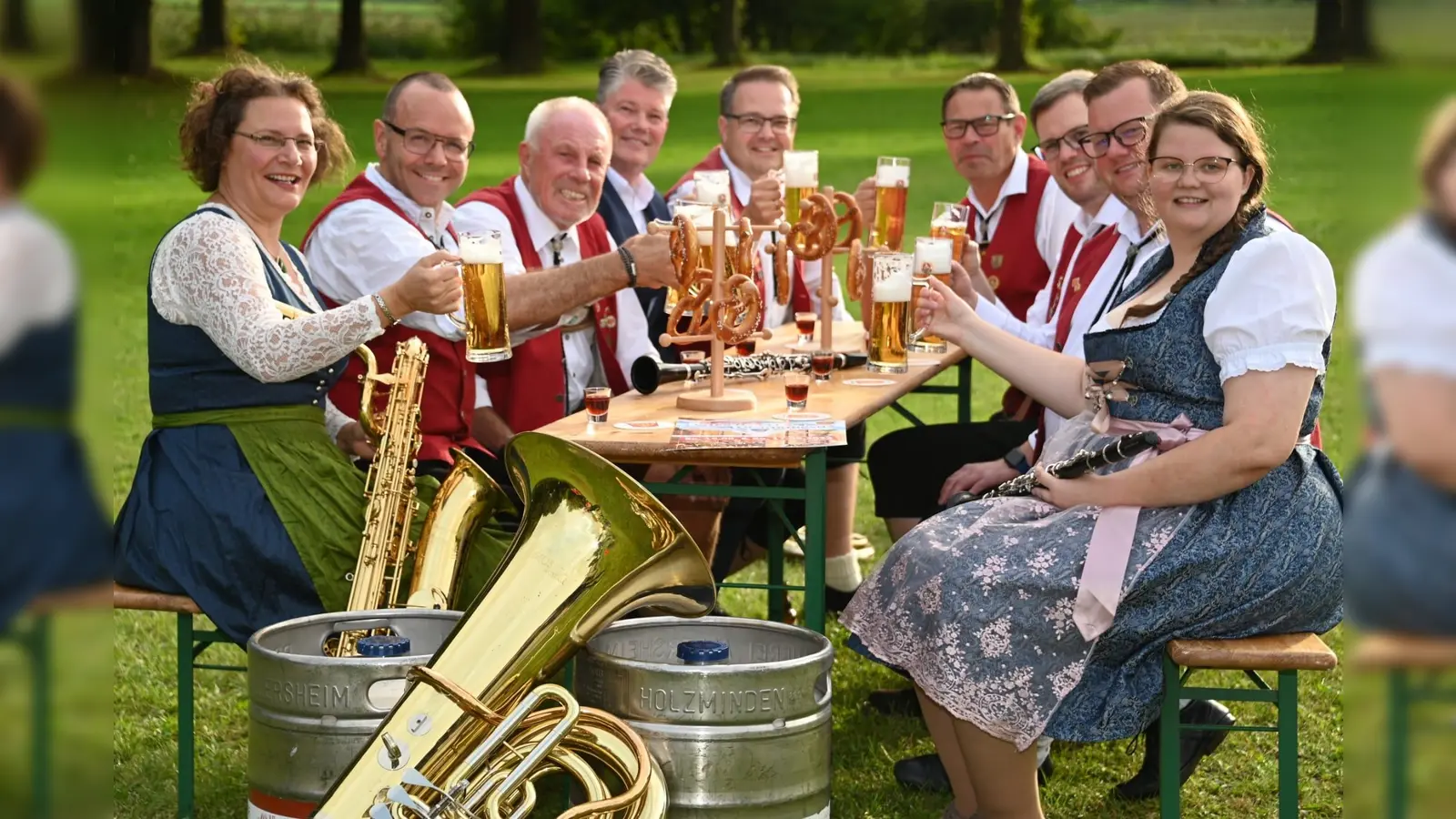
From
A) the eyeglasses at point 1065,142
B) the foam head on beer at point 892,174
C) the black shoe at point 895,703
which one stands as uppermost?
the eyeglasses at point 1065,142

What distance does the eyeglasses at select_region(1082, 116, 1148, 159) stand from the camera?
13.6 ft

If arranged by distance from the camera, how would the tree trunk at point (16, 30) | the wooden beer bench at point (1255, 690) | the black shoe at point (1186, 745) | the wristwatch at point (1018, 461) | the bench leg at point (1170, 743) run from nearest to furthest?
the tree trunk at point (16, 30) → the wooden beer bench at point (1255, 690) → the bench leg at point (1170, 743) → the black shoe at point (1186, 745) → the wristwatch at point (1018, 461)

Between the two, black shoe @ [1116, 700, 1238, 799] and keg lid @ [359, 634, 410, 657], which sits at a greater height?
keg lid @ [359, 634, 410, 657]

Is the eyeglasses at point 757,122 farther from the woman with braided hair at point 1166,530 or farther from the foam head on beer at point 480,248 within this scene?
the woman with braided hair at point 1166,530

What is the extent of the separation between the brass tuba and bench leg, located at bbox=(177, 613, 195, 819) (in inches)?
36.9

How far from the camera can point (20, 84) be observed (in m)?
0.59

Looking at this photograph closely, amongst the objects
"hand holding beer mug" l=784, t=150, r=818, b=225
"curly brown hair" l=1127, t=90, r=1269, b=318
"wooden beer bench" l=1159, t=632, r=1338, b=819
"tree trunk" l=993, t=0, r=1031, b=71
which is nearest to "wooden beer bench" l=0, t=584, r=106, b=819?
"wooden beer bench" l=1159, t=632, r=1338, b=819

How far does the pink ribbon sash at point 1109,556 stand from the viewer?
2941 millimetres

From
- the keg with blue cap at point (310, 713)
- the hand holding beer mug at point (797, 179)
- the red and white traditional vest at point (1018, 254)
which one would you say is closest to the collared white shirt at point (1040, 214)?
the red and white traditional vest at point (1018, 254)

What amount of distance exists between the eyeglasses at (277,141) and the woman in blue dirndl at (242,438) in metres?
0.18

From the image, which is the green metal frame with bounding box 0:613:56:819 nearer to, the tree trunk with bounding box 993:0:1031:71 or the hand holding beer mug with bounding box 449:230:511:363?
the hand holding beer mug with bounding box 449:230:511:363

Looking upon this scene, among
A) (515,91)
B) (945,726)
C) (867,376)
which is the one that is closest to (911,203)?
(515,91)

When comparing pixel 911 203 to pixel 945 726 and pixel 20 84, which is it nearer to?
pixel 945 726

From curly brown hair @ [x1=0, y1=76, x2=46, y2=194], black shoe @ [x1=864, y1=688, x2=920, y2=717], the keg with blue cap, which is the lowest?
black shoe @ [x1=864, y1=688, x2=920, y2=717]
